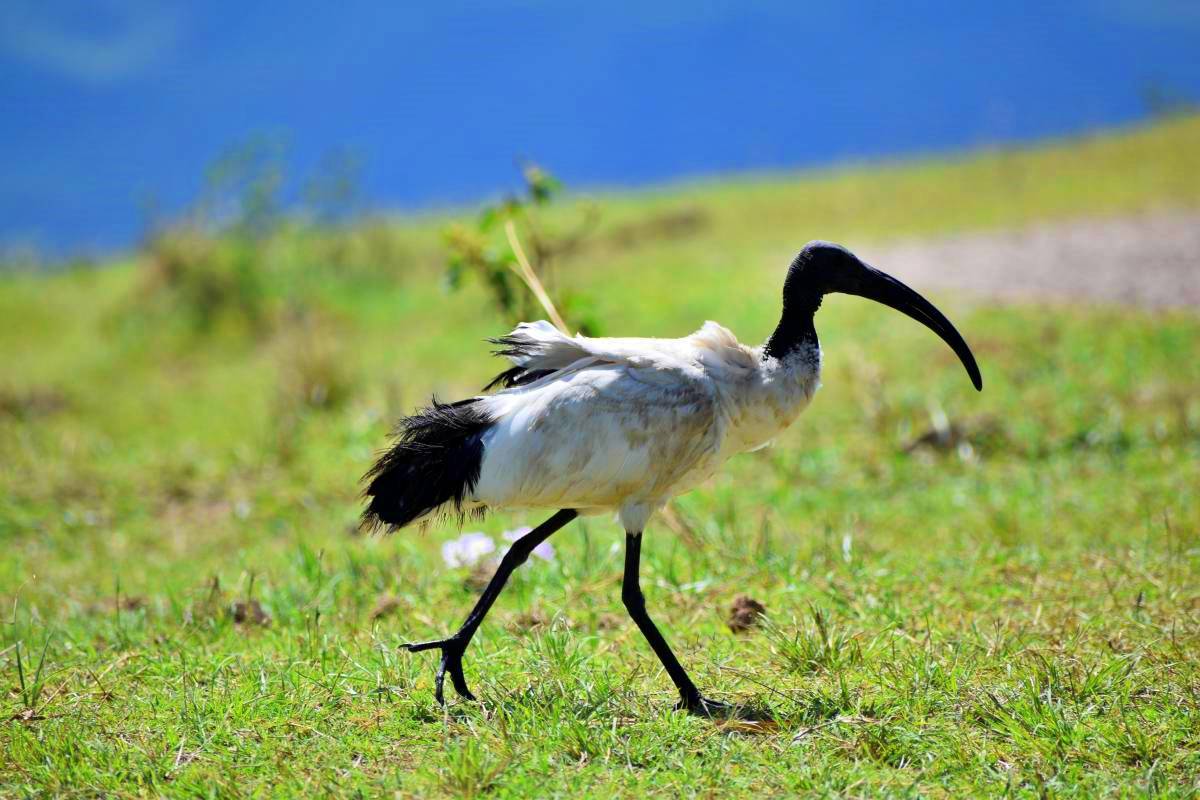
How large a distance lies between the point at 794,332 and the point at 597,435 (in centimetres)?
Answer: 89

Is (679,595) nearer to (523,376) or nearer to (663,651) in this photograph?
(663,651)

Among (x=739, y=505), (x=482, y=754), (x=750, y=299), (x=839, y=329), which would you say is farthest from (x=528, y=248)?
(x=482, y=754)

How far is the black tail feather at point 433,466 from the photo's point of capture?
4.08 metres

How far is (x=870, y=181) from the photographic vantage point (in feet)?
79.2

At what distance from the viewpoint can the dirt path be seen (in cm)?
1206

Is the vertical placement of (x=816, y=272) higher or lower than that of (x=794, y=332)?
higher

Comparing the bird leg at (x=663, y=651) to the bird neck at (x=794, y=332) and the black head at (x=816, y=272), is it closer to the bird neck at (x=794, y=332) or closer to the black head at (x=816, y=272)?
the bird neck at (x=794, y=332)

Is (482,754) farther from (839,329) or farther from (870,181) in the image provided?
(870,181)

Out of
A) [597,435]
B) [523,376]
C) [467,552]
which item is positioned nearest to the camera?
[597,435]

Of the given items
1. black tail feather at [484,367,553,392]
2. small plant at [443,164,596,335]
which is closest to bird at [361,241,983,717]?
black tail feather at [484,367,553,392]

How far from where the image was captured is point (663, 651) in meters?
4.00

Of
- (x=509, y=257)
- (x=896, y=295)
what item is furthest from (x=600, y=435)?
(x=509, y=257)

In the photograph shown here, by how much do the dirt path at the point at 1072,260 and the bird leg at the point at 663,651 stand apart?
28.5 ft

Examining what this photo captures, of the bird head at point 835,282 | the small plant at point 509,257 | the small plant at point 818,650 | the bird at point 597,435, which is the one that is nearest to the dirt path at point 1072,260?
the small plant at point 509,257
